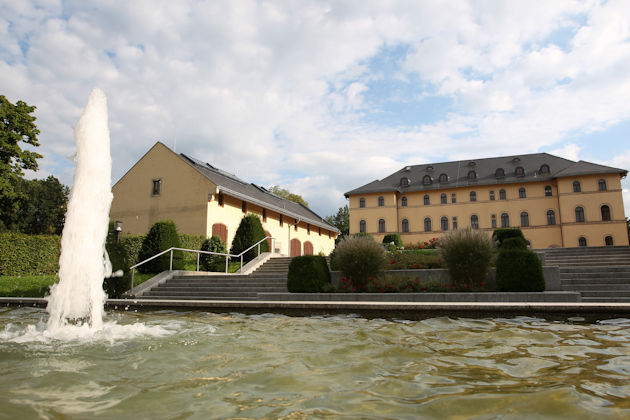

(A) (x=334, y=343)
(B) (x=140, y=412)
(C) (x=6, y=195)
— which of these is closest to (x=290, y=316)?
(A) (x=334, y=343)

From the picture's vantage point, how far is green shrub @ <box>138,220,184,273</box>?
687 inches

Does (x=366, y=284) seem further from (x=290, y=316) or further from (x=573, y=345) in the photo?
(x=573, y=345)

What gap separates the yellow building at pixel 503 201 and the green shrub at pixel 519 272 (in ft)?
101

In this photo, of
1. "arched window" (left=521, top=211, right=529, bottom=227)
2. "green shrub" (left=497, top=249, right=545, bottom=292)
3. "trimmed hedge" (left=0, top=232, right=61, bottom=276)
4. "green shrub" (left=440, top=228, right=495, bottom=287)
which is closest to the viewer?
"green shrub" (left=497, top=249, right=545, bottom=292)

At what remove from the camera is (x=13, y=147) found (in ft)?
71.7

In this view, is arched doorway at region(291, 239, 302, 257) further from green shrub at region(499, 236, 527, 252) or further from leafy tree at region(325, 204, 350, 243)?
leafy tree at region(325, 204, 350, 243)

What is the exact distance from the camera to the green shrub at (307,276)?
40.4 ft

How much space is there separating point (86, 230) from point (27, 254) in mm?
14303

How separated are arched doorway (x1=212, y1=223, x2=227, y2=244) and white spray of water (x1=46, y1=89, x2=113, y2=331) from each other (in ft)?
51.8

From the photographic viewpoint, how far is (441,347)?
17.3 ft

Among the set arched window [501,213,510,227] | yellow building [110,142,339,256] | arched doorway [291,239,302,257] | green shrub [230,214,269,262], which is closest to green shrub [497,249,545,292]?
green shrub [230,214,269,262]

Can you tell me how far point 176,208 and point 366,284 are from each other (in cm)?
1604

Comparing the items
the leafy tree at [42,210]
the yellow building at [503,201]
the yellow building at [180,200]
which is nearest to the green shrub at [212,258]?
the yellow building at [180,200]

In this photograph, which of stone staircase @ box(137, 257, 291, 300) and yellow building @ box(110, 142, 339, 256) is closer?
stone staircase @ box(137, 257, 291, 300)
